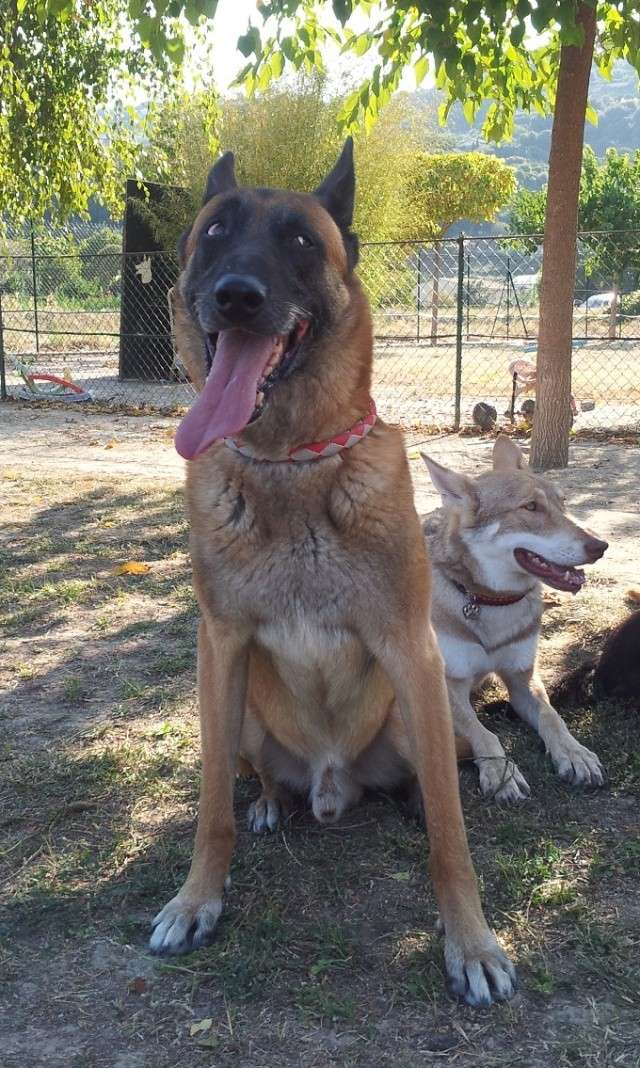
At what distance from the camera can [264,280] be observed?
91.9 inches

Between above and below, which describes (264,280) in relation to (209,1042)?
above

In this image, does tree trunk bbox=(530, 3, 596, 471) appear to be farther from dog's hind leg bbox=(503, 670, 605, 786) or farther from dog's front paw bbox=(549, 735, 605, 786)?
dog's front paw bbox=(549, 735, 605, 786)

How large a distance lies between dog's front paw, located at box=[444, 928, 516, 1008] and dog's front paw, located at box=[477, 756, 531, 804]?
827 mm

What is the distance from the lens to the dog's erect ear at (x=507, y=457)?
3986mm

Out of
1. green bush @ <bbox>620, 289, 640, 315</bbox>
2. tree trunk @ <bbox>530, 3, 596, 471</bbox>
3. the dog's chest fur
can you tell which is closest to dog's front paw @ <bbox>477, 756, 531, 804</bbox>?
the dog's chest fur

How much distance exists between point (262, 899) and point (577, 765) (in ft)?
4.01

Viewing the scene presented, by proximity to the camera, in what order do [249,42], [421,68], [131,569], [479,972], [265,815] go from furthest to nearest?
[421,68] → [131,569] → [249,42] → [265,815] → [479,972]

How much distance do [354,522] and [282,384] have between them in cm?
43

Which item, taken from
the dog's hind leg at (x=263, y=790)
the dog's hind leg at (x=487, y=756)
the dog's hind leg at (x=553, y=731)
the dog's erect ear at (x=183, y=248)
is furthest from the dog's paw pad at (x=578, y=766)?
the dog's erect ear at (x=183, y=248)

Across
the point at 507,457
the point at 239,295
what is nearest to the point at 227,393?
the point at 239,295

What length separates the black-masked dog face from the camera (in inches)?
92.0

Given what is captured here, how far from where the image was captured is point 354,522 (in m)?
2.42

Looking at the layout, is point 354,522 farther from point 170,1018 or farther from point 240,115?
point 240,115

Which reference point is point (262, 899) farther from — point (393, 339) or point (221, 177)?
point (393, 339)
